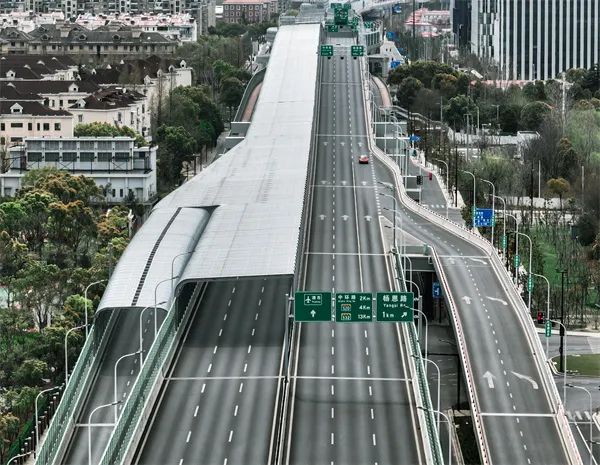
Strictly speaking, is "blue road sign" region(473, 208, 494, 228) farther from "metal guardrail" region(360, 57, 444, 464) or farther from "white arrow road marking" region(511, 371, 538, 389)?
"white arrow road marking" region(511, 371, 538, 389)

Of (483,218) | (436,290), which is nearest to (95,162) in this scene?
(483,218)

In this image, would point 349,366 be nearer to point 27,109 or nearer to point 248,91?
point 27,109

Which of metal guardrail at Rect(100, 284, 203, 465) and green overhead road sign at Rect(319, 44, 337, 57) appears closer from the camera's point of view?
metal guardrail at Rect(100, 284, 203, 465)

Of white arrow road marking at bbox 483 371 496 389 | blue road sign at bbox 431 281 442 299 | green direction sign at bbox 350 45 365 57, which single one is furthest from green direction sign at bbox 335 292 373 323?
green direction sign at bbox 350 45 365 57

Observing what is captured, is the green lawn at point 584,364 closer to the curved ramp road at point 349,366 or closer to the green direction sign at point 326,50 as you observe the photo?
the curved ramp road at point 349,366

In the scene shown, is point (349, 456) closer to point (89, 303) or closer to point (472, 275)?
point (89, 303)

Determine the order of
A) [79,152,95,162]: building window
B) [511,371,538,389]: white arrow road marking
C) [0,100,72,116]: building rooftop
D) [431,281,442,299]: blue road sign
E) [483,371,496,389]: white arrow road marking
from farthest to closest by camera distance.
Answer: [0,100,72,116]: building rooftop → [79,152,95,162]: building window → [431,281,442,299]: blue road sign → [483,371,496,389]: white arrow road marking → [511,371,538,389]: white arrow road marking
